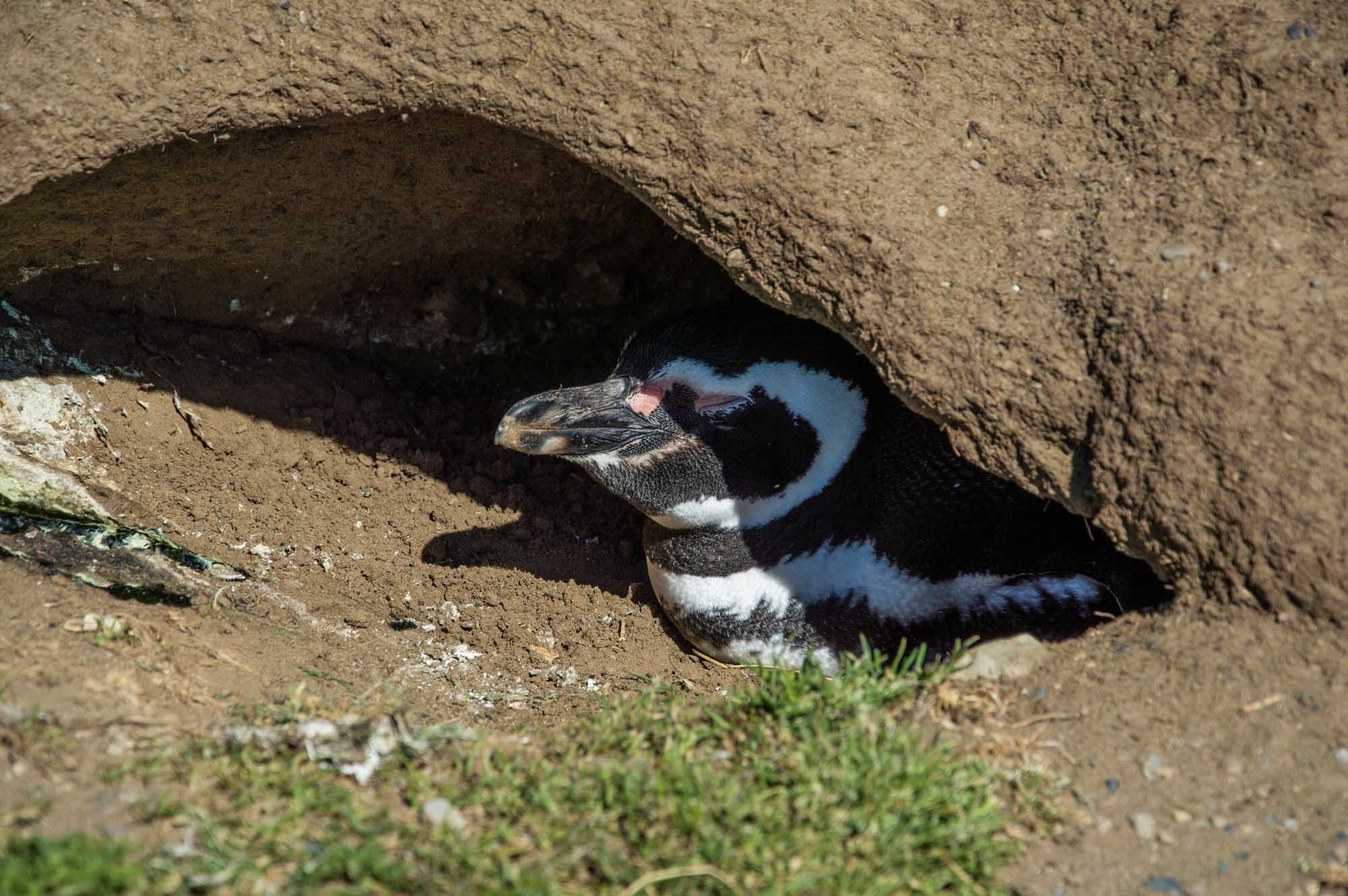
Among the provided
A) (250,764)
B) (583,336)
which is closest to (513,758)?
(250,764)

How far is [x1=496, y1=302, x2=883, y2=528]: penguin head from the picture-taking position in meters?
3.30

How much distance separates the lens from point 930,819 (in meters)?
2.12

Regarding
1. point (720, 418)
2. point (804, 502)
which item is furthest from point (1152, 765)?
point (720, 418)

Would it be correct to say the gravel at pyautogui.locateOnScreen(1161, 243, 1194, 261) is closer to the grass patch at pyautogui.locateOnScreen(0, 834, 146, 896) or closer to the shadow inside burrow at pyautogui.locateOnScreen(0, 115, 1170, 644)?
the shadow inside burrow at pyautogui.locateOnScreen(0, 115, 1170, 644)

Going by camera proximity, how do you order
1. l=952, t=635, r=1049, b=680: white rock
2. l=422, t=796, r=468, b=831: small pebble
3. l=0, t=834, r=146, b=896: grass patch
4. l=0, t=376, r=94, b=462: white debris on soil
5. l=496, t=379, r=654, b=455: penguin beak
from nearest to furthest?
1. l=0, t=834, r=146, b=896: grass patch
2. l=422, t=796, r=468, b=831: small pebble
3. l=952, t=635, r=1049, b=680: white rock
4. l=496, t=379, r=654, b=455: penguin beak
5. l=0, t=376, r=94, b=462: white debris on soil

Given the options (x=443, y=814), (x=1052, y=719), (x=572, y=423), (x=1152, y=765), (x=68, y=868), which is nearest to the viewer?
(x=68, y=868)

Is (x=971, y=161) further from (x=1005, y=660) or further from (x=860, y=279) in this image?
(x=1005, y=660)

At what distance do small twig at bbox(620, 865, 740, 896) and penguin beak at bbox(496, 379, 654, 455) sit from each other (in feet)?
4.90

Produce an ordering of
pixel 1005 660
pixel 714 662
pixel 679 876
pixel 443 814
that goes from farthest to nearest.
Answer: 1. pixel 714 662
2. pixel 1005 660
3. pixel 443 814
4. pixel 679 876

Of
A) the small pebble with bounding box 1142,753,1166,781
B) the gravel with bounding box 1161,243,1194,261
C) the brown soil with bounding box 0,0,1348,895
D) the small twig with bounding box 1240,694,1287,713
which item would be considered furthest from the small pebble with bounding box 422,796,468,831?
the gravel with bounding box 1161,243,1194,261

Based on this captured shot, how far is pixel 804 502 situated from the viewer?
345 cm

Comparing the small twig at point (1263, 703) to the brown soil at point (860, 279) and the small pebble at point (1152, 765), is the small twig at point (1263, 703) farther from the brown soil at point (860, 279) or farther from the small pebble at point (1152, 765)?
the small pebble at point (1152, 765)

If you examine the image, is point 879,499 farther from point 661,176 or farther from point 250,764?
point 250,764

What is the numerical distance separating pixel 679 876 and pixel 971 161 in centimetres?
189
